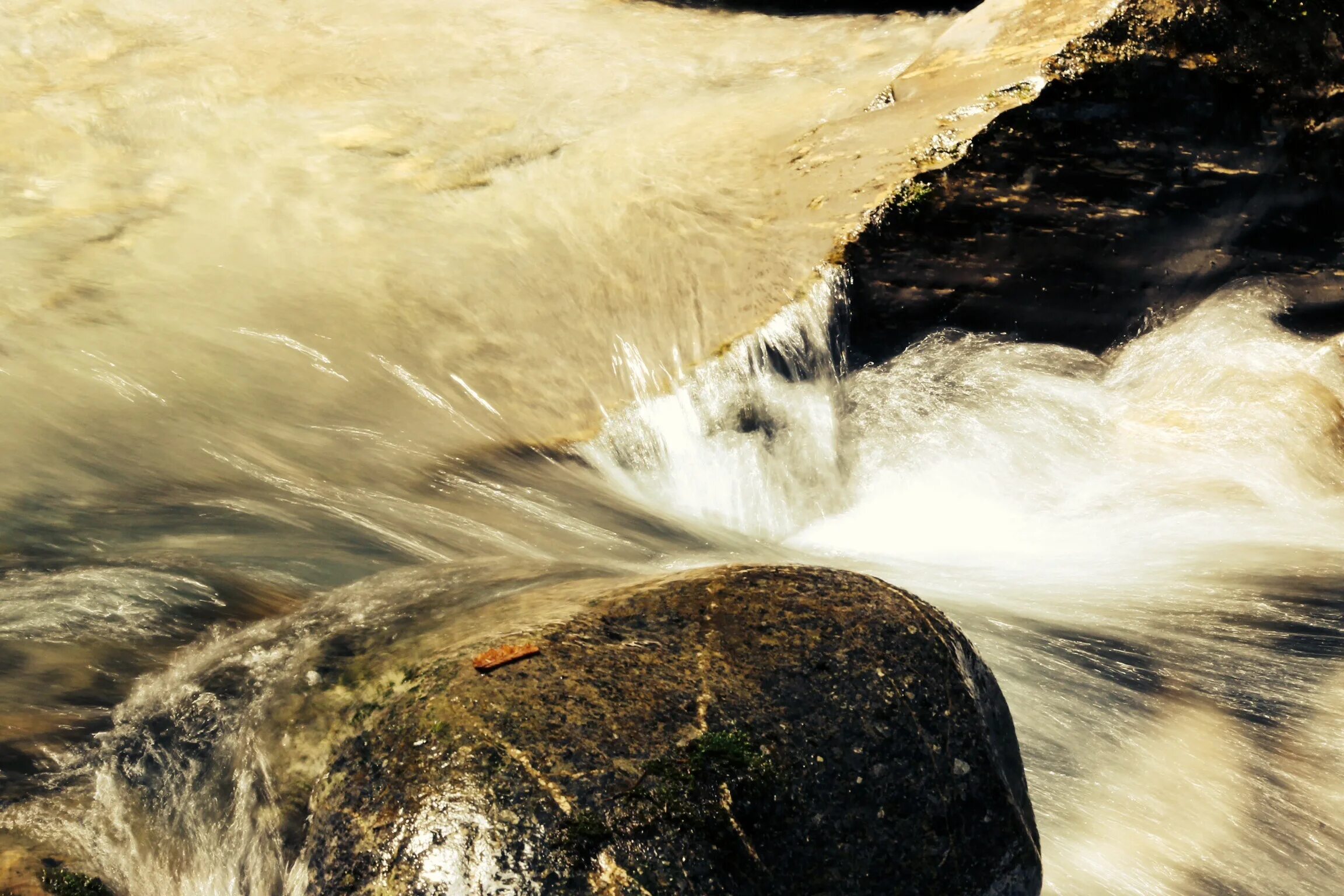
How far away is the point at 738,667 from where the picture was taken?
3889 mm

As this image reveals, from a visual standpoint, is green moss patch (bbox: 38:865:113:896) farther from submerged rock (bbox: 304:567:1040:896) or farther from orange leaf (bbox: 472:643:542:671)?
orange leaf (bbox: 472:643:542:671)

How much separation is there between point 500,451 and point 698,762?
9.66 ft

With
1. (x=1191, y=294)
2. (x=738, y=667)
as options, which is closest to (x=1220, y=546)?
(x=1191, y=294)

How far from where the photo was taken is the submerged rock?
3352 millimetres

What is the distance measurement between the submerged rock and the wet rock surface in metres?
3.70

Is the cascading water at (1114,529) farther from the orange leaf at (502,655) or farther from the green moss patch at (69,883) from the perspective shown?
the green moss patch at (69,883)

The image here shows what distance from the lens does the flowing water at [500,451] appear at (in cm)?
428

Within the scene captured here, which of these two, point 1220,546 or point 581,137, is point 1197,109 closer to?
point 1220,546

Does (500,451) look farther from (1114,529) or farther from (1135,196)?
(1135,196)

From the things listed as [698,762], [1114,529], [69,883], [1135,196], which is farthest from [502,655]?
[1135,196]

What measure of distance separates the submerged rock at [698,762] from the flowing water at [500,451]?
386 millimetres

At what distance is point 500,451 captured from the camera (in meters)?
6.15

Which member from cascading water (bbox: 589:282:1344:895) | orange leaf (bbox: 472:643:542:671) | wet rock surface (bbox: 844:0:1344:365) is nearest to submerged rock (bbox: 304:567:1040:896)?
orange leaf (bbox: 472:643:542:671)

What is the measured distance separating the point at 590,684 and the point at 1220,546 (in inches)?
172
